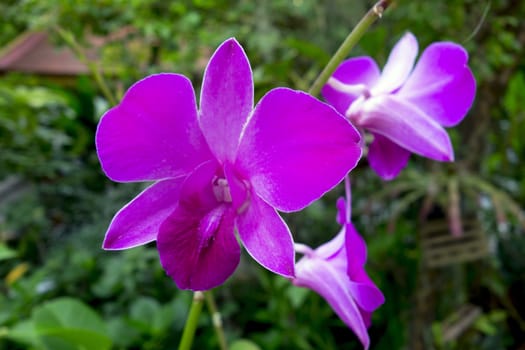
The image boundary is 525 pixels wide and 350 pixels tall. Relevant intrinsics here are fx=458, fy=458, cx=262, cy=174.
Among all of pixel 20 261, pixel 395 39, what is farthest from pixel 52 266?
pixel 395 39

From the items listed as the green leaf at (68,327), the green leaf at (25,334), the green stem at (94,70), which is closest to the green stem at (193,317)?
the green stem at (94,70)

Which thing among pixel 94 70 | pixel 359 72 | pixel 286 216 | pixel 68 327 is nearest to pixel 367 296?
pixel 359 72

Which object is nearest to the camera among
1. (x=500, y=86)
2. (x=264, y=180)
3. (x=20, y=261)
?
(x=264, y=180)

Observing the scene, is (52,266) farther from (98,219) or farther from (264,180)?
(264,180)

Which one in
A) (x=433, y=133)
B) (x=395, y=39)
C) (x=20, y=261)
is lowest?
(x=20, y=261)

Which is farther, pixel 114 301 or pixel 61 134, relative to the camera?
pixel 61 134

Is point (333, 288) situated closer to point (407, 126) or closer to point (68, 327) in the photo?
point (407, 126)

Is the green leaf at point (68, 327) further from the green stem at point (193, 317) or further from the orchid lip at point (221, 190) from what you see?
the orchid lip at point (221, 190)
